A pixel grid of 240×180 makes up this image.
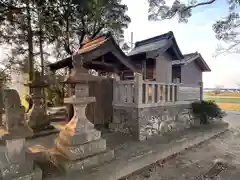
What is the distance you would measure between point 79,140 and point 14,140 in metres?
1.24

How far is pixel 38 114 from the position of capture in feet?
21.9

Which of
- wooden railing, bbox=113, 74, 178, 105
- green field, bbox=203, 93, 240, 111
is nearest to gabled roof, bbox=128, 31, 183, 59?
wooden railing, bbox=113, 74, 178, 105

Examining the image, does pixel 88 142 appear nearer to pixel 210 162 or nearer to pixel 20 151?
pixel 20 151

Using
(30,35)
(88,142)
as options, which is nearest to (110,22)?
(30,35)

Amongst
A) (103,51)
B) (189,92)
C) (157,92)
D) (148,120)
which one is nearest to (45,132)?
(103,51)

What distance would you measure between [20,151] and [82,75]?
6.00 ft

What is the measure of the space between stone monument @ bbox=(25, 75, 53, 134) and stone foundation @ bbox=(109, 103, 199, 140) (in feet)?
8.56

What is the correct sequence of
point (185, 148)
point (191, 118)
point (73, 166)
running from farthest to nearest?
point (191, 118) < point (185, 148) < point (73, 166)

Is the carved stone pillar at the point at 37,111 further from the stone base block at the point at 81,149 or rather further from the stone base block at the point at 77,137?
the stone base block at the point at 77,137

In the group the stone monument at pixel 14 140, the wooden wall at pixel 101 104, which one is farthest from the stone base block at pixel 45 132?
the stone monument at pixel 14 140

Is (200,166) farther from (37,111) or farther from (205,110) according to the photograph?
(37,111)

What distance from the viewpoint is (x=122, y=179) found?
Answer: 3.77 meters

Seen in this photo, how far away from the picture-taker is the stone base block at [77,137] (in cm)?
370

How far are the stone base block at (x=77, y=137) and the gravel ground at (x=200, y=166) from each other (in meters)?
1.22
